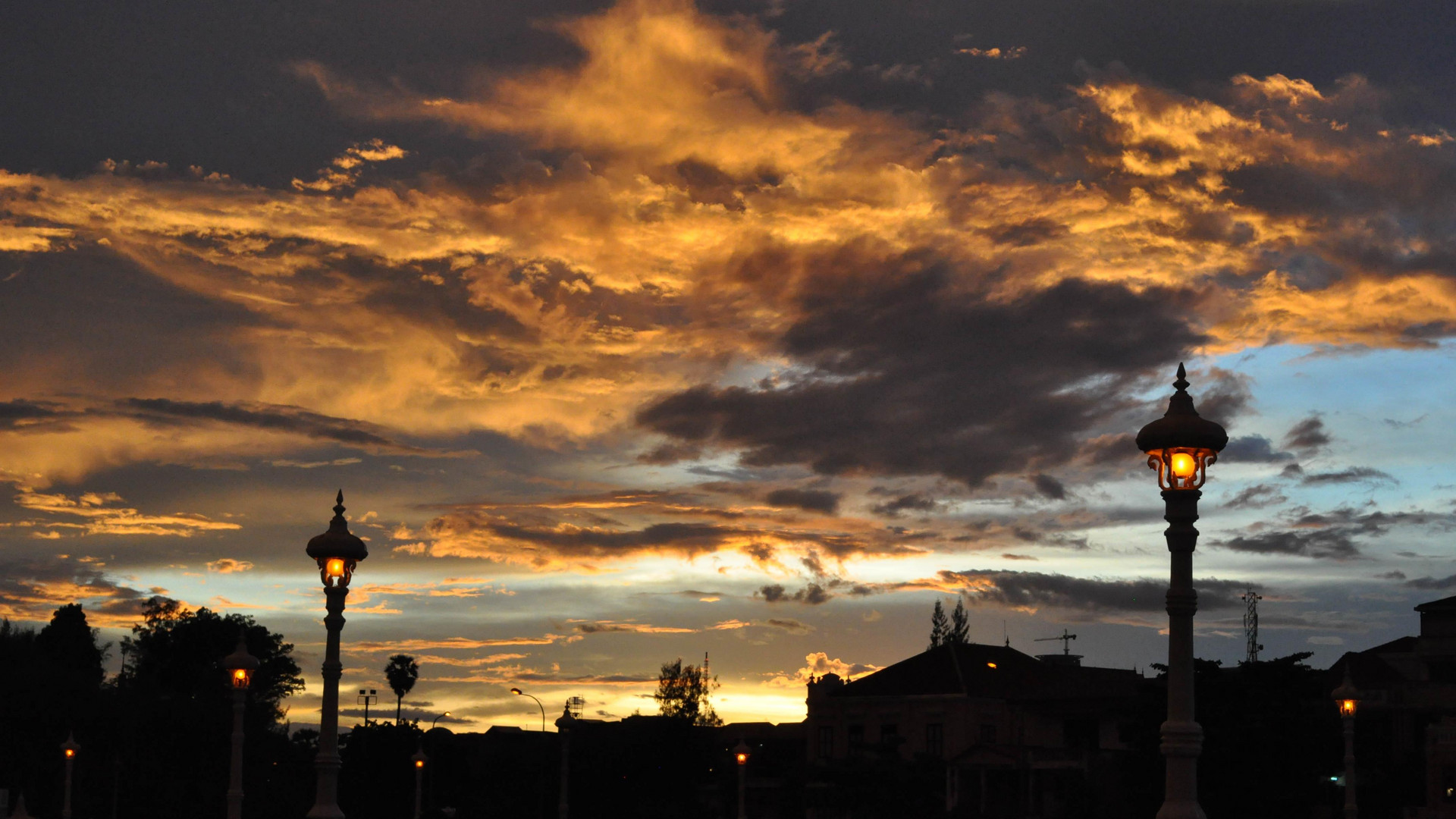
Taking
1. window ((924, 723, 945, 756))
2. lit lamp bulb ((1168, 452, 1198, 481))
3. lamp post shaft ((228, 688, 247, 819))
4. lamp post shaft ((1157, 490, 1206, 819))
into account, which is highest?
lit lamp bulb ((1168, 452, 1198, 481))

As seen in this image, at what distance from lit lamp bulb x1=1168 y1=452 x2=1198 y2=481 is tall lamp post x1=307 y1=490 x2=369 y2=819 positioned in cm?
1262

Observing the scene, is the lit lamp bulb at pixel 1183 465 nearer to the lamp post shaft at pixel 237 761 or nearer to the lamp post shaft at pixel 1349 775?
the lamp post shaft at pixel 1349 775

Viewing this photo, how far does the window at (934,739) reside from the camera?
8012 cm

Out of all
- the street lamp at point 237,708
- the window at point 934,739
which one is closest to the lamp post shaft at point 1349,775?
the street lamp at point 237,708

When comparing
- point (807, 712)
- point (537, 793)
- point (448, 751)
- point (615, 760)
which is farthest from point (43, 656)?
point (807, 712)

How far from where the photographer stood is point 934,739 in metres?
80.5

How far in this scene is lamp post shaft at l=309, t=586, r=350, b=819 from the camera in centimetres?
2212

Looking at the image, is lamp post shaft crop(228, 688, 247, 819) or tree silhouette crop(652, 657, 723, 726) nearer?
lamp post shaft crop(228, 688, 247, 819)

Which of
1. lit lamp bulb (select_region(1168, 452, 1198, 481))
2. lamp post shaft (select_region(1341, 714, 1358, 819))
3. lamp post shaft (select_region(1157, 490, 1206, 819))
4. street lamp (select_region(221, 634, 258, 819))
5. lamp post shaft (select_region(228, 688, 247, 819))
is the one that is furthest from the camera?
street lamp (select_region(221, 634, 258, 819))

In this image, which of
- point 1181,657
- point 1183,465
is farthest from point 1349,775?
point 1183,465

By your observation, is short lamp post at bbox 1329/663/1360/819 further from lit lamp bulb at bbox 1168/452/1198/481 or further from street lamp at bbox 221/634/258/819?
street lamp at bbox 221/634/258/819

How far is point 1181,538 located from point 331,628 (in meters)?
12.9

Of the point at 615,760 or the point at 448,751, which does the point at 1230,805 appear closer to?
the point at 615,760

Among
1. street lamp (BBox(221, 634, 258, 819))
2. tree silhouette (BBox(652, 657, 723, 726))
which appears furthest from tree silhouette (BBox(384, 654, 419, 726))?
street lamp (BBox(221, 634, 258, 819))
